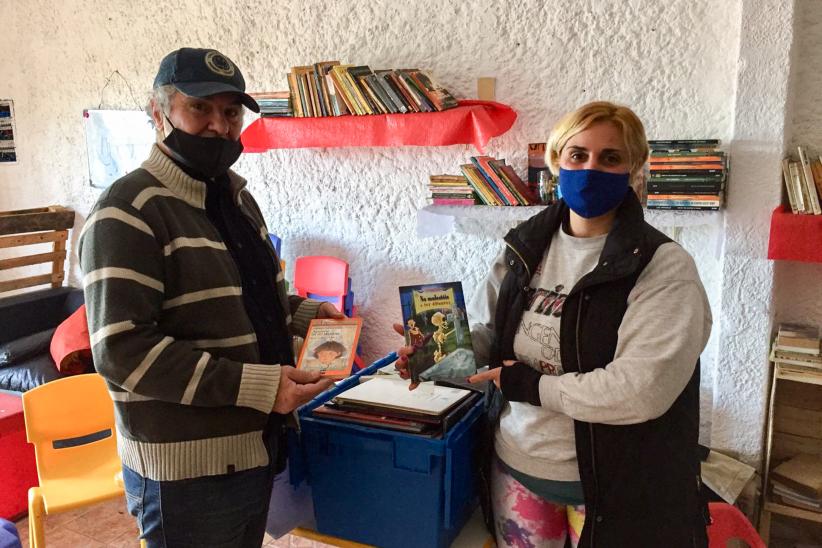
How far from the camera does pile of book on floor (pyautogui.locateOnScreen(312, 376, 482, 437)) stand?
4.81 feet

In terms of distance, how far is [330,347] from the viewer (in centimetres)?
156

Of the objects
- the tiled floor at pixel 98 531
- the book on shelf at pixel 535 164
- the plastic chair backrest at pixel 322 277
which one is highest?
the book on shelf at pixel 535 164

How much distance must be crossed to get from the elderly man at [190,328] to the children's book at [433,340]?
247 mm

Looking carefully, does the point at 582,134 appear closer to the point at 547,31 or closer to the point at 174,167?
the point at 174,167

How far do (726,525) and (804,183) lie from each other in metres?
1.30

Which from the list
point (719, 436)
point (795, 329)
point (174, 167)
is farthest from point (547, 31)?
point (174, 167)

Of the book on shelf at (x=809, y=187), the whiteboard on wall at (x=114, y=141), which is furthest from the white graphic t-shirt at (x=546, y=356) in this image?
the whiteboard on wall at (x=114, y=141)

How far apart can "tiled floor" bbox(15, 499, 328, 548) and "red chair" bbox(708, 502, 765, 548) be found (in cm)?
152

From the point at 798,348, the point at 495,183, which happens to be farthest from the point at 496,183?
the point at 798,348

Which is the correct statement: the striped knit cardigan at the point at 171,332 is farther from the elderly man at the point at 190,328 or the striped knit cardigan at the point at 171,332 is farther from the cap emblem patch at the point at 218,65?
the cap emblem patch at the point at 218,65

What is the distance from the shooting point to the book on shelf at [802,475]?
96.5 inches

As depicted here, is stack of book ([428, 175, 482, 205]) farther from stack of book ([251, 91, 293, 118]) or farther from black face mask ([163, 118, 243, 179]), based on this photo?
black face mask ([163, 118, 243, 179])

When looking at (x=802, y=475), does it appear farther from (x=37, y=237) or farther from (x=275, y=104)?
(x=37, y=237)

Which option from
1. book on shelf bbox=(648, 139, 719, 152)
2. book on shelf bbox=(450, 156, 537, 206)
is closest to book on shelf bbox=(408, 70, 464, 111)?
book on shelf bbox=(450, 156, 537, 206)
